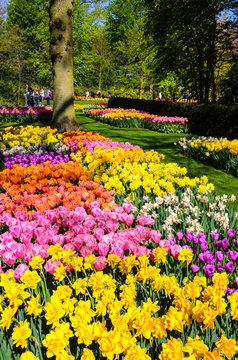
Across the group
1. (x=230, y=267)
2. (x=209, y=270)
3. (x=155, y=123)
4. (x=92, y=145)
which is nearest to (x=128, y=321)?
(x=209, y=270)

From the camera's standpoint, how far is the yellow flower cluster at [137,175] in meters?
3.42

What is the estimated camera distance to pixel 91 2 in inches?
437

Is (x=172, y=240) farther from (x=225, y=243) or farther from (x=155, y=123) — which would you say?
(x=155, y=123)

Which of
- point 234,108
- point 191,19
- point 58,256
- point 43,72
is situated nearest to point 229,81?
point 191,19

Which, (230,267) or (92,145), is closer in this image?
(230,267)

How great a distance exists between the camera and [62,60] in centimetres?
874

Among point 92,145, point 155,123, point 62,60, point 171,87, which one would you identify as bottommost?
point 92,145

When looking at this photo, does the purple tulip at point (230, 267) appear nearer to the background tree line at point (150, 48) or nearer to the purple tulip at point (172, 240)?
the purple tulip at point (172, 240)

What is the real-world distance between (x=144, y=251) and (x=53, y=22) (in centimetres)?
883

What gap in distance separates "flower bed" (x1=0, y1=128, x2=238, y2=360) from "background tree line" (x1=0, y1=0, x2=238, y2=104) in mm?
11290

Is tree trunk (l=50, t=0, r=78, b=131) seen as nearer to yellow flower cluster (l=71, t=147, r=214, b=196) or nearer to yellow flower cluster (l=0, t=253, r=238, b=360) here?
yellow flower cluster (l=71, t=147, r=214, b=196)

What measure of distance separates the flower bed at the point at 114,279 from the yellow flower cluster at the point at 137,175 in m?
0.03

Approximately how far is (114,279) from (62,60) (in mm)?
8585

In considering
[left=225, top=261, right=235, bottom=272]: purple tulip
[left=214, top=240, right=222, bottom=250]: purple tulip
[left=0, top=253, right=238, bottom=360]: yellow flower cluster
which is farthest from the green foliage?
[left=0, top=253, right=238, bottom=360]: yellow flower cluster
